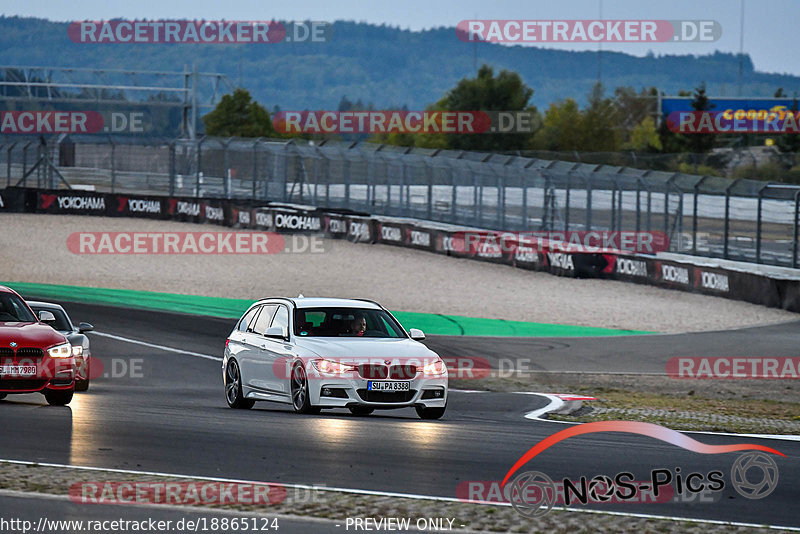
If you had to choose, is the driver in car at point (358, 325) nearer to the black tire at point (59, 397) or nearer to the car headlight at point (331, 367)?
the car headlight at point (331, 367)

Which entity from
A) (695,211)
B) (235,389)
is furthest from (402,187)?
(235,389)

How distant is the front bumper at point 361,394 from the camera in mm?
12070

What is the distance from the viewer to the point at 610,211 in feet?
110

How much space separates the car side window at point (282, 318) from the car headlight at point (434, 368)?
1.67 metres

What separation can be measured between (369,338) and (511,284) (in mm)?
19433

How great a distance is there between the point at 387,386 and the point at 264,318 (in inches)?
85.9

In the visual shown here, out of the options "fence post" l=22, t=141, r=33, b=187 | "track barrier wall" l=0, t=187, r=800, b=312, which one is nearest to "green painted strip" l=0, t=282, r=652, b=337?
"track barrier wall" l=0, t=187, r=800, b=312

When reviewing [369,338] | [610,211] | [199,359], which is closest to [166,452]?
[369,338]

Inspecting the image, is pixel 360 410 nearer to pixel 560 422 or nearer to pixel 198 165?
pixel 560 422

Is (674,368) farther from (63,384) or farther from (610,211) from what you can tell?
(610,211)

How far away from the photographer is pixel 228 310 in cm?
2734

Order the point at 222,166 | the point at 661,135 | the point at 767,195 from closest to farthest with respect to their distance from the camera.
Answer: the point at 767,195, the point at 222,166, the point at 661,135

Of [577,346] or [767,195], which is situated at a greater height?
[767,195]

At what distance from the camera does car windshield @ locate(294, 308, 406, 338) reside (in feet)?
42.3
